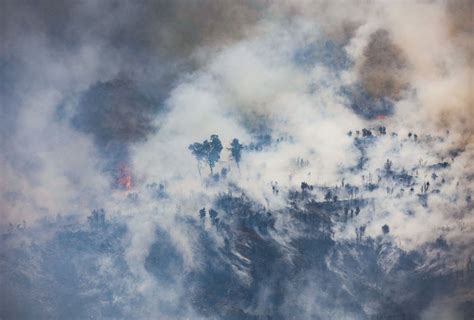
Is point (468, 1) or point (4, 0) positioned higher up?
point (468, 1)
